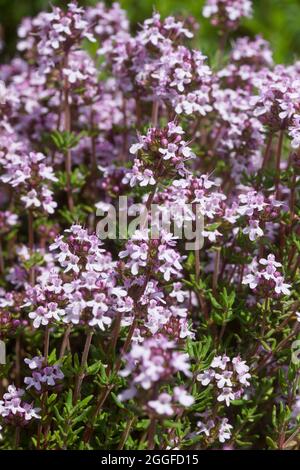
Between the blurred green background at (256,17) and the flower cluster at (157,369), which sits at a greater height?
the blurred green background at (256,17)

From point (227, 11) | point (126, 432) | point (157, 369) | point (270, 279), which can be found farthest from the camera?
point (227, 11)

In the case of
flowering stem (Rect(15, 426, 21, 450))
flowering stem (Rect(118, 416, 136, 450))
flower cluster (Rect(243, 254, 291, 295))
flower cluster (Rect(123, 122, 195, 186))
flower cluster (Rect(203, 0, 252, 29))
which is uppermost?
flower cluster (Rect(203, 0, 252, 29))

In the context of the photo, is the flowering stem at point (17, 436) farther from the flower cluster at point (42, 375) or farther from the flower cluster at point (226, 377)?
the flower cluster at point (226, 377)

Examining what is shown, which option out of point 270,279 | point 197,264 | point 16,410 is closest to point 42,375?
point 16,410

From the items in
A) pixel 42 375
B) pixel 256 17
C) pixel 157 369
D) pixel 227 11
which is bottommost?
pixel 42 375

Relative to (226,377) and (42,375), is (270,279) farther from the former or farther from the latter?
(42,375)

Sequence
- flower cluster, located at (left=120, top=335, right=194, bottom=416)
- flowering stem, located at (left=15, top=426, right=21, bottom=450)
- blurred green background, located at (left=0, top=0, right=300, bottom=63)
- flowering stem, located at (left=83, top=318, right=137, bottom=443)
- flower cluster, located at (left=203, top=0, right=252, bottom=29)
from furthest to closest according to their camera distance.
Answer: blurred green background, located at (left=0, top=0, right=300, bottom=63) < flower cluster, located at (left=203, top=0, right=252, bottom=29) < flowering stem, located at (left=15, top=426, right=21, bottom=450) < flowering stem, located at (left=83, top=318, right=137, bottom=443) < flower cluster, located at (left=120, top=335, right=194, bottom=416)

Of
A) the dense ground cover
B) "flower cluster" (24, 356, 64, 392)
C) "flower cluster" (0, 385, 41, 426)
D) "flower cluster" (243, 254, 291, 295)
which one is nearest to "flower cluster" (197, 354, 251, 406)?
the dense ground cover

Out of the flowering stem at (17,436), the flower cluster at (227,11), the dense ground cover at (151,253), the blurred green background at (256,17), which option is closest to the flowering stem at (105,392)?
the dense ground cover at (151,253)

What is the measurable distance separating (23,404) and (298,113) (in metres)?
1.66

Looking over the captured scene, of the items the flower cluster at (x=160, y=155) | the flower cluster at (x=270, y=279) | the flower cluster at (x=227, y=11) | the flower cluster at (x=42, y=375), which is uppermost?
the flower cluster at (x=227, y=11)

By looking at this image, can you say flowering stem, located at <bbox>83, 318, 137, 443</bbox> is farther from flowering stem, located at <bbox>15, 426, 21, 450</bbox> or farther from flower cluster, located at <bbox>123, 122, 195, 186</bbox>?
flower cluster, located at <bbox>123, 122, 195, 186</bbox>

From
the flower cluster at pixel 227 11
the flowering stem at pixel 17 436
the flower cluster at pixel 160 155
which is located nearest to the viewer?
the flower cluster at pixel 160 155
